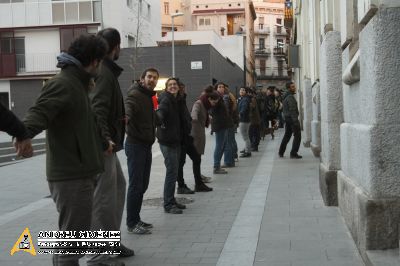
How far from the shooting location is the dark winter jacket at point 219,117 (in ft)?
39.1

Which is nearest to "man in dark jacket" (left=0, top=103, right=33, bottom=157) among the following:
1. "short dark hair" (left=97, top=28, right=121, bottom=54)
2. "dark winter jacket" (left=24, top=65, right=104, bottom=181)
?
"dark winter jacket" (left=24, top=65, right=104, bottom=181)

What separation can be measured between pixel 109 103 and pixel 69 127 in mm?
1386

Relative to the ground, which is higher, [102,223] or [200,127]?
[200,127]

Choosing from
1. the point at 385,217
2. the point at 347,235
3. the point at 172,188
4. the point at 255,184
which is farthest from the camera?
the point at 255,184

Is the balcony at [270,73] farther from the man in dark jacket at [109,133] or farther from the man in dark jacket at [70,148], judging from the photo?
the man in dark jacket at [70,148]

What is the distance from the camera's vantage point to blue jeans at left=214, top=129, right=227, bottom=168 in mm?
11836

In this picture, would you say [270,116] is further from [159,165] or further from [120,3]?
[120,3]

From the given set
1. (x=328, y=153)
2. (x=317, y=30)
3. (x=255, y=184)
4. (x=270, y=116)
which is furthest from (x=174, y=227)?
(x=270, y=116)

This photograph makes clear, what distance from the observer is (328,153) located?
25.7ft

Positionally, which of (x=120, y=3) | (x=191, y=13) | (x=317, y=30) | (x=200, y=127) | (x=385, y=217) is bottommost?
(x=385, y=217)

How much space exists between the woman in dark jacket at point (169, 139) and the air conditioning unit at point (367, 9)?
299 cm

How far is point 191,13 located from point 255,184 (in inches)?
3063

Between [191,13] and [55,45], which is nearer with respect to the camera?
[55,45]

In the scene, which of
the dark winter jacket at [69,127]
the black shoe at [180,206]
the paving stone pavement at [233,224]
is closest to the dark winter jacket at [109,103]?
the dark winter jacket at [69,127]
